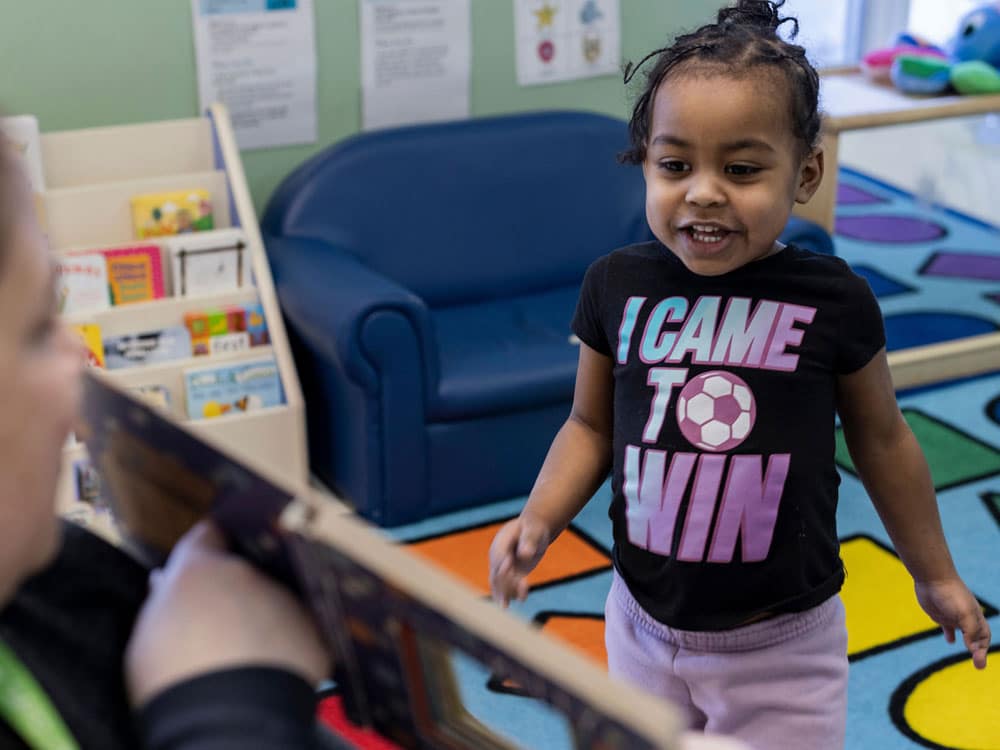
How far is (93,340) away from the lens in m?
2.68

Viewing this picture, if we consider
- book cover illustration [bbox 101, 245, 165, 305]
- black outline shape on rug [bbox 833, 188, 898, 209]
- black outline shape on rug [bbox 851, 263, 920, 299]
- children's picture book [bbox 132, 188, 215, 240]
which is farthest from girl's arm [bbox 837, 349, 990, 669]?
black outline shape on rug [bbox 833, 188, 898, 209]

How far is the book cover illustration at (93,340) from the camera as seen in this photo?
2.66 metres

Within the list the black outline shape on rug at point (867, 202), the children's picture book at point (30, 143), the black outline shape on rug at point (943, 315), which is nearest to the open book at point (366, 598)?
the children's picture book at point (30, 143)

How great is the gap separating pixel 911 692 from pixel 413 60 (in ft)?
6.71

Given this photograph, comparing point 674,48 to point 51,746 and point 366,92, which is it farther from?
point 366,92

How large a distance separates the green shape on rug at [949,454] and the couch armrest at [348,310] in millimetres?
1069

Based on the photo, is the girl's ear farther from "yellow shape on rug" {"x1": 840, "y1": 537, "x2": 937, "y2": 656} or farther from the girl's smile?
"yellow shape on rug" {"x1": 840, "y1": 537, "x2": 937, "y2": 656}

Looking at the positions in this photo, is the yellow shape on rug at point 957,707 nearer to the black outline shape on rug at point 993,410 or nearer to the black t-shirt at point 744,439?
the black t-shirt at point 744,439

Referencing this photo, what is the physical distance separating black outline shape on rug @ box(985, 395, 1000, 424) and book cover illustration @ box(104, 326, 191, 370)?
2.08 meters

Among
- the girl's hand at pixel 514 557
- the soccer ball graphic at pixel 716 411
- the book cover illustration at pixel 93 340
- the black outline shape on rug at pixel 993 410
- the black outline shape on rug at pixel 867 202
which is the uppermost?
the soccer ball graphic at pixel 716 411

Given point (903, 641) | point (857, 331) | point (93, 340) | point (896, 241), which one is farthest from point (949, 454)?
point (93, 340)

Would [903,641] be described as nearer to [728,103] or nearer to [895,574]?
[895,574]

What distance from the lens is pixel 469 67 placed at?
342cm

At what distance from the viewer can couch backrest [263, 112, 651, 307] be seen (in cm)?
315
